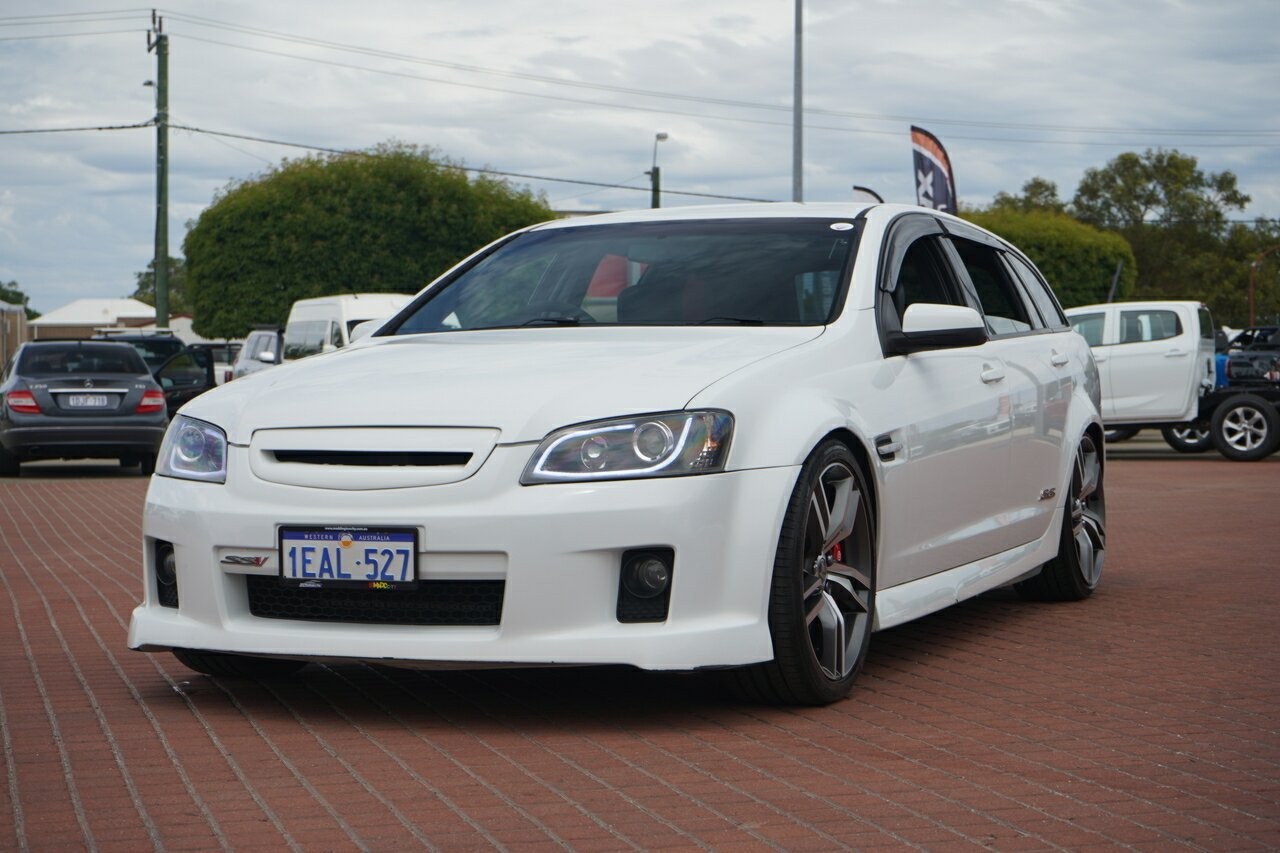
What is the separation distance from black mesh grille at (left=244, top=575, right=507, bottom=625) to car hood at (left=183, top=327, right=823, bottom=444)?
42cm

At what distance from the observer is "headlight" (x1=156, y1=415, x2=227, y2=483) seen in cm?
521

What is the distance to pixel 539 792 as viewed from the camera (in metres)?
4.31

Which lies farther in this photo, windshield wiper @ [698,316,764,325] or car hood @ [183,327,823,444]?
windshield wiper @ [698,316,764,325]

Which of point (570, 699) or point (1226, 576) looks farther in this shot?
point (1226, 576)

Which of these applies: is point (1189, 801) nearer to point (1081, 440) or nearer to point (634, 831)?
point (634, 831)

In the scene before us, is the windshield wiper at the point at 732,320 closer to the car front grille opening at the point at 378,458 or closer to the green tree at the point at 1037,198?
the car front grille opening at the point at 378,458

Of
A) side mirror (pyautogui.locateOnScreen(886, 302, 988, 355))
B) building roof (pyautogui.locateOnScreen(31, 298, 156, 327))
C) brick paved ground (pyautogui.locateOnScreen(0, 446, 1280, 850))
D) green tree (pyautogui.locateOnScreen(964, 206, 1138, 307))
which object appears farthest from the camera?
building roof (pyautogui.locateOnScreen(31, 298, 156, 327))

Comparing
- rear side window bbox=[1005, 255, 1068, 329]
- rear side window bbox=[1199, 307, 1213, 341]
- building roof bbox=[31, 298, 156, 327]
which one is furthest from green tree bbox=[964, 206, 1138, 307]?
building roof bbox=[31, 298, 156, 327]

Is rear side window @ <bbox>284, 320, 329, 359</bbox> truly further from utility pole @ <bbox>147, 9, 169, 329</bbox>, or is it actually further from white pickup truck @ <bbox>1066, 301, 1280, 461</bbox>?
utility pole @ <bbox>147, 9, 169, 329</bbox>

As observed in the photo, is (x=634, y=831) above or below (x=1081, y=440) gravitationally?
below

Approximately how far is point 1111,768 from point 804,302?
1973 millimetres

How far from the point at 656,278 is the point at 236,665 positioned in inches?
74.9

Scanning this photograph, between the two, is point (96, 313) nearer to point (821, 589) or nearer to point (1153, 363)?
point (1153, 363)

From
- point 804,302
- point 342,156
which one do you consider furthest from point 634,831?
point 342,156
